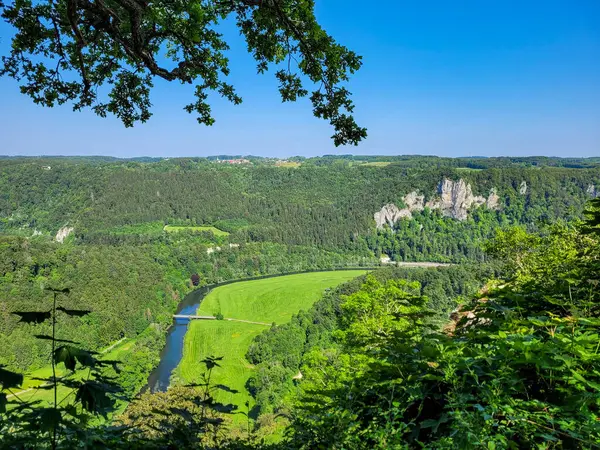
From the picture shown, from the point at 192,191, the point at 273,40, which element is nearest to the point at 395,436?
the point at 273,40

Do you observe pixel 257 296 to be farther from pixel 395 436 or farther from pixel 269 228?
pixel 395 436

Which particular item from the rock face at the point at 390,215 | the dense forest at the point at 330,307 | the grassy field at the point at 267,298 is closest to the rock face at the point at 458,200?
the dense forest at the point at 330,307

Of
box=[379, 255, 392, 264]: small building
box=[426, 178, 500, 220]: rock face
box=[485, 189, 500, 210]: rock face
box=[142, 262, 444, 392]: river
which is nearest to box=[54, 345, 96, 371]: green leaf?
box=[142, 262, 444, 392]: river

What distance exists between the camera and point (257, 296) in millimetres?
83125

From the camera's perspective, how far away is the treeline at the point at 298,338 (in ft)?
117

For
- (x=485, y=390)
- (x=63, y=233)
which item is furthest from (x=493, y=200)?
(x=63, y=233)

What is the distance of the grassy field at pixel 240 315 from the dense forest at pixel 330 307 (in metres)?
3.78

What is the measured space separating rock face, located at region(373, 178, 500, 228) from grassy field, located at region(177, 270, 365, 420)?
6324cm

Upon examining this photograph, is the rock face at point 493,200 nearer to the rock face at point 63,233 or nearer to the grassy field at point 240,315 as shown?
the grassy field at point 240,315

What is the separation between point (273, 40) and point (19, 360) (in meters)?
56.4

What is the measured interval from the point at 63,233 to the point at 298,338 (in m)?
138

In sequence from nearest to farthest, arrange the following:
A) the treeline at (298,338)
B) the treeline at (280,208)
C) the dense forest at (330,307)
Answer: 1. the dense forest at (330,307)
2. the treeline at (298,338)
3. the treeline at (280,208)

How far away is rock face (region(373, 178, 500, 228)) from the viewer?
16150 centimetres

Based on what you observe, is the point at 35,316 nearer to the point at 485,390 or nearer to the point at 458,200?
the point at 485,390
